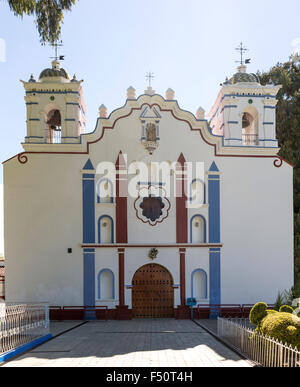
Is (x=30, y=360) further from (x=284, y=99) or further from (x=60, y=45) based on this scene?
(x=284, y=99)

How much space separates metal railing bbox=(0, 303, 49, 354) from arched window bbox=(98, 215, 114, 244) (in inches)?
246

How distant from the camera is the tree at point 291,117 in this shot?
26.3 m

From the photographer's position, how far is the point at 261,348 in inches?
415

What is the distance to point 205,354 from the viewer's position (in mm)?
Result: 12227

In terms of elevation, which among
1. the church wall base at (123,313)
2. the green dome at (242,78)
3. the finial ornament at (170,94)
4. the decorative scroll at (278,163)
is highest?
the green dome at (242,78)

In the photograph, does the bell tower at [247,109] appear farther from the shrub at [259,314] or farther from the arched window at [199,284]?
the shrub at [259,314]

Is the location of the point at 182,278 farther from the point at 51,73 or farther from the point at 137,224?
the point at 51,73

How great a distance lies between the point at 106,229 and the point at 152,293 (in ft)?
13.5

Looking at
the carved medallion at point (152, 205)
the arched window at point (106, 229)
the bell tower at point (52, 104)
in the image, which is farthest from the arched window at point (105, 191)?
the bell tower at point (52, 104)

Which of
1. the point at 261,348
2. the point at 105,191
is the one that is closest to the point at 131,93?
the point at 105,191

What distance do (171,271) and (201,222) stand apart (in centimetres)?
307

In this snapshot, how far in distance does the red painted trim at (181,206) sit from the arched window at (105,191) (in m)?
3.51

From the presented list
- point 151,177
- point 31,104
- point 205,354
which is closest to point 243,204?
point 151,177

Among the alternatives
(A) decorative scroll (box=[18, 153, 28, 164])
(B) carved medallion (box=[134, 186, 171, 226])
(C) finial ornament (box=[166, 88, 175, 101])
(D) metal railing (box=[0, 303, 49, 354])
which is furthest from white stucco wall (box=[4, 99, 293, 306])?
(D) metal railing (box=[0, 303, 49, 354])
